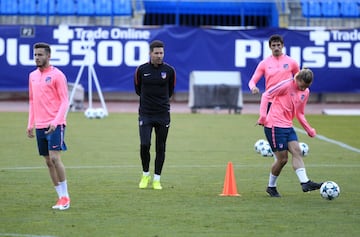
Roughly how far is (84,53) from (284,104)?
20.5m

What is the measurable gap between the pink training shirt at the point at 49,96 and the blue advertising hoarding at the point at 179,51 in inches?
830

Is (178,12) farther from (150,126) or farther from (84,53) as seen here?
(150,126)

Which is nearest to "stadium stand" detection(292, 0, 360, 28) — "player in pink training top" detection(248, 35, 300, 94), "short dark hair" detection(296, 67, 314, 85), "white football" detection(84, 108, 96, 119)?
"white football" detection(84, 108, 96, 119)

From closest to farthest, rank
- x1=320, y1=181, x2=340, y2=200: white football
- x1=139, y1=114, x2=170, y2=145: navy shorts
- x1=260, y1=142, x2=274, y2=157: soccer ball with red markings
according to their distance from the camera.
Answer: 1. x1=320, y1=181, x2=340, y2=200: white football
2. x1=139, y1=114, x2=170, y2=145: navy shorts
3. x1=260, y1=142, x2=274, y2=157: soccer ball with red markings

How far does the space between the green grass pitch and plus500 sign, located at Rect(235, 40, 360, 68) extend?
9.68 metres

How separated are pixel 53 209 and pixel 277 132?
311 centimetres

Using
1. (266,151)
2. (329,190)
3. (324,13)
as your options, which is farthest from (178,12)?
(329,190)

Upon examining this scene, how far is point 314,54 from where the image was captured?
33.4 meters

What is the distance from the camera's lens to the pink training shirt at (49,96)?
1116 cm

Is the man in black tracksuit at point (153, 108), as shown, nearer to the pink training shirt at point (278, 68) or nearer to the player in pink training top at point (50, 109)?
the pink training shirt at point (278, 68)

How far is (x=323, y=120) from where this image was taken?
28000mm

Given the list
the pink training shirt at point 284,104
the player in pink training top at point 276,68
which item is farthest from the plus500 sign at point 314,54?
the pink training shirt at point 284,104

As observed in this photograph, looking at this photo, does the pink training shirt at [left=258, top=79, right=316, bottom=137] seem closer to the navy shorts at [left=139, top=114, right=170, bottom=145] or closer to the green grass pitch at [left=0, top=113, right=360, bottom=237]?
the green grass pitch at [left=0, top=113, right=360, bottom=237]

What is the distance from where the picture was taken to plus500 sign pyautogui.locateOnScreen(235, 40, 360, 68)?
33.2m
